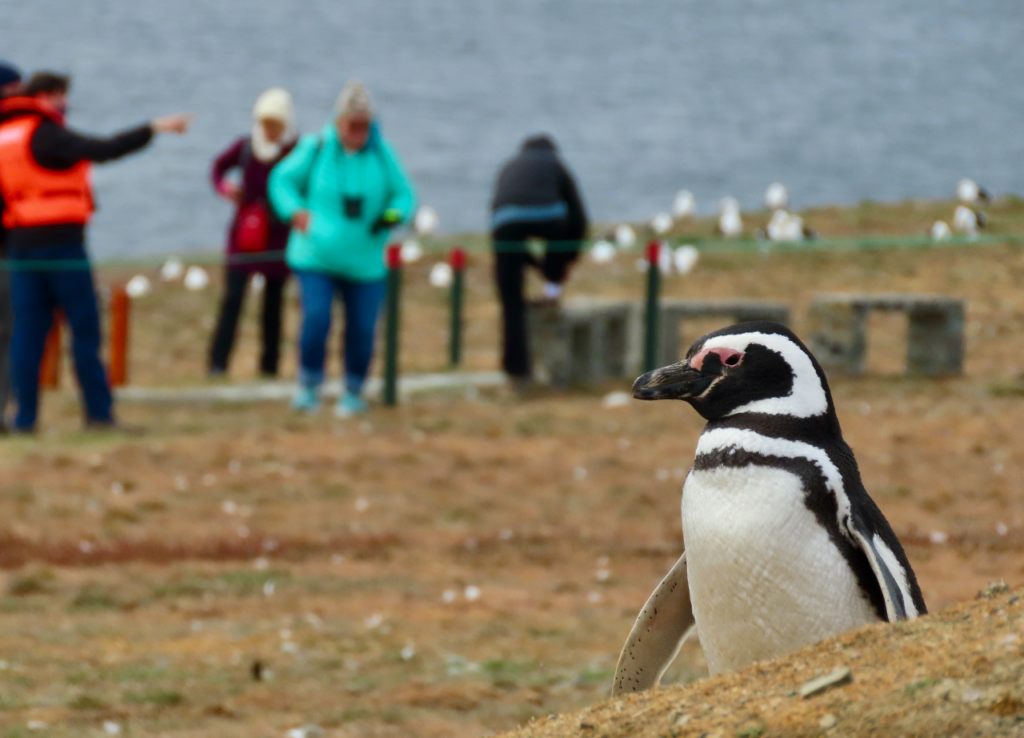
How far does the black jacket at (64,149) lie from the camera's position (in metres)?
7.64

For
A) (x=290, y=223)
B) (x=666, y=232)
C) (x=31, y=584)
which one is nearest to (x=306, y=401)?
(x=290, y=223)

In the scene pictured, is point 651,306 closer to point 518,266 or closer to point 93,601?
point 518,266

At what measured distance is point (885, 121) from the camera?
4212 cm

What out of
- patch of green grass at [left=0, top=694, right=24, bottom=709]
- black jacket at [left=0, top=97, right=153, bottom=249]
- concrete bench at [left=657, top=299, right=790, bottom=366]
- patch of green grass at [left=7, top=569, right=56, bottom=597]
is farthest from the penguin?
concrete bench at [left=657, top=299, right=790, bottom=366]

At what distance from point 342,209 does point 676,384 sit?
6119 mm

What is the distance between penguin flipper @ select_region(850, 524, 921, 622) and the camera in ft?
7.91

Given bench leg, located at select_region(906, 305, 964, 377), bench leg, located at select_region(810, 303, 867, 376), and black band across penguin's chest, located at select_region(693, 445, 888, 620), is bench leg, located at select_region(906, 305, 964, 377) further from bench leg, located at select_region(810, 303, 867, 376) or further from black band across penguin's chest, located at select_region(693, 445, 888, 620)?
black band across penguin's chest, located at select_region(693, 445, 888, 620)

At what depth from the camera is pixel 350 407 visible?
8.96 m

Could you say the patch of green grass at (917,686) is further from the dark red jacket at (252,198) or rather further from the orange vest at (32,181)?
the dark red jacket at (252,198)

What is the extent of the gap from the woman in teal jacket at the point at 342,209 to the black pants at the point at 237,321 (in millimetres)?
1677

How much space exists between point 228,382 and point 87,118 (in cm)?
3237

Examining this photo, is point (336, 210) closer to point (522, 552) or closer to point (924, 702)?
point (522, 552)

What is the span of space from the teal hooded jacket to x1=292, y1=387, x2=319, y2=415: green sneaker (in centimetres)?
85

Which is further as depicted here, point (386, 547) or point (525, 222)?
point (525, 222)
